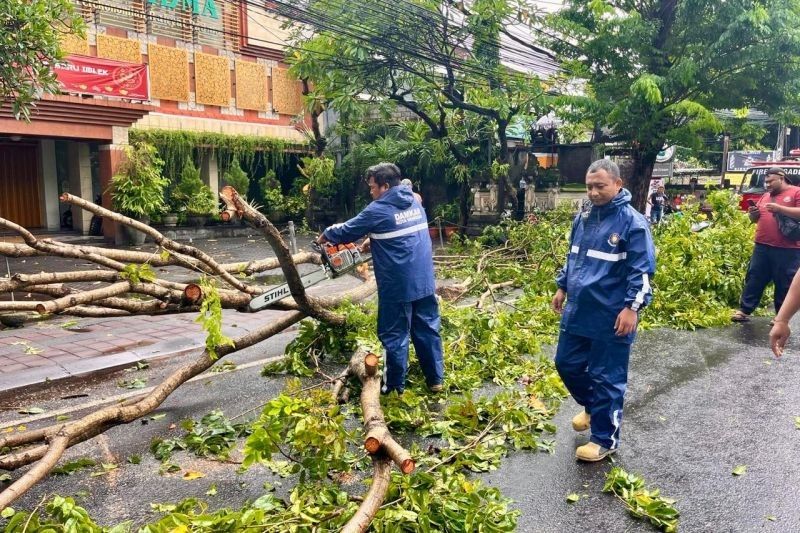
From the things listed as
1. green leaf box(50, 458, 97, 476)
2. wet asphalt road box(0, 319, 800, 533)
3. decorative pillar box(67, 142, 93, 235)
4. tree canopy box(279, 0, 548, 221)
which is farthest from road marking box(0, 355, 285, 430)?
decorative pillar box(67, 142, 93, 235)

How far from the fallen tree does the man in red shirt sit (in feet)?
15.9

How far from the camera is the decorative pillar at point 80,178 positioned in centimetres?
1720

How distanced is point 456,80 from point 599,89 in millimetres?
3359

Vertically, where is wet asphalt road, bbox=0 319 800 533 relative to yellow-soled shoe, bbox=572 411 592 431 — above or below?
below

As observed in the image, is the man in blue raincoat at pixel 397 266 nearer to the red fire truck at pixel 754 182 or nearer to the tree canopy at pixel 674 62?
the tree canopy at pixel 674 62

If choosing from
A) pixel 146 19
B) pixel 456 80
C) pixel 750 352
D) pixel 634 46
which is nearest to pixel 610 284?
pixel 750 352

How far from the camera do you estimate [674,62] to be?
38.6 feet

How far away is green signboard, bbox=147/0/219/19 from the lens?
17703 mm

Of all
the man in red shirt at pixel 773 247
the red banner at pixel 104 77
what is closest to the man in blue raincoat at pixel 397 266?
the man in red shirt at pixel 773 247

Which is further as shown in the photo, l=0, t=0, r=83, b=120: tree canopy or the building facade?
the building facade

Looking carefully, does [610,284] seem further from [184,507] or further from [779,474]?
[184,507]

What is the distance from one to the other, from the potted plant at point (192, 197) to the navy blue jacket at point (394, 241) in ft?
46.6

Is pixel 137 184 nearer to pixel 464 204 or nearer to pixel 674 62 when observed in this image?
pixel 464 204

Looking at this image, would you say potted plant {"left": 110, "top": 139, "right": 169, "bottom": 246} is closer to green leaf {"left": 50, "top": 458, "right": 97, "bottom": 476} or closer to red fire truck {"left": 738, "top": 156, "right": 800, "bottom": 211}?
green leaf {"left": 50, "top": 458, "right": 97, "bottom": 476}
